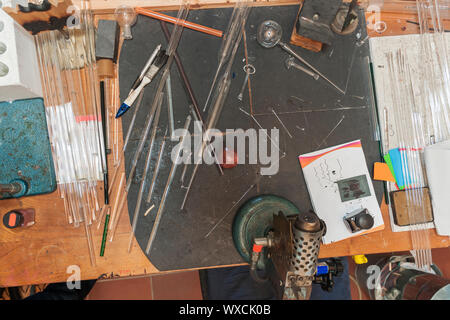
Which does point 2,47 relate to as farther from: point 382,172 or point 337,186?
point 382,172

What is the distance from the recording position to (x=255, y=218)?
132cm

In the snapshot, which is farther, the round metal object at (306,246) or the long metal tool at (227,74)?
the long metal tool at (227,74)

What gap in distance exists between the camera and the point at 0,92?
3.92ft

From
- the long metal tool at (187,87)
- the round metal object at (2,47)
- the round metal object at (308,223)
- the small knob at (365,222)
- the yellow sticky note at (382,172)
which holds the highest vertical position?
the round metal object at (2,47)

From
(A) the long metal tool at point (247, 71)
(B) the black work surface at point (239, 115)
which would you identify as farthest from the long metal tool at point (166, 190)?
(A) the long metal tool at point (247, 71)

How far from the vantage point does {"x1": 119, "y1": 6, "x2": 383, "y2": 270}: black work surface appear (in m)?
1.35

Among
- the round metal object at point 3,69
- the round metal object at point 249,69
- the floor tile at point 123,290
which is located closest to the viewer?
the round metal object at point 3,69

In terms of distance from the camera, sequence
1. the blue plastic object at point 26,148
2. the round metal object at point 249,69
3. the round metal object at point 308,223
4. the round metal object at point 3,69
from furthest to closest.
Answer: the round metal object at point 249,69, the blue plastic object at point 26,148, the round metal object at point 3,69, the round metal object at point 308,223

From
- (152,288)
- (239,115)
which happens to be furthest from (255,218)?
(152,288)

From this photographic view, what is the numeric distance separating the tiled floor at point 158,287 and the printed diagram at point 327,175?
1.34 meters

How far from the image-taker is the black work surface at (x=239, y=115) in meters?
1.35

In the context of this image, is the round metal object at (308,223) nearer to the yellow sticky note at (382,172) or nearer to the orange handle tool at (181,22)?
the yellow sticky note at (382,172)

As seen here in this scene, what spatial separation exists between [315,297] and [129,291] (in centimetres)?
137
